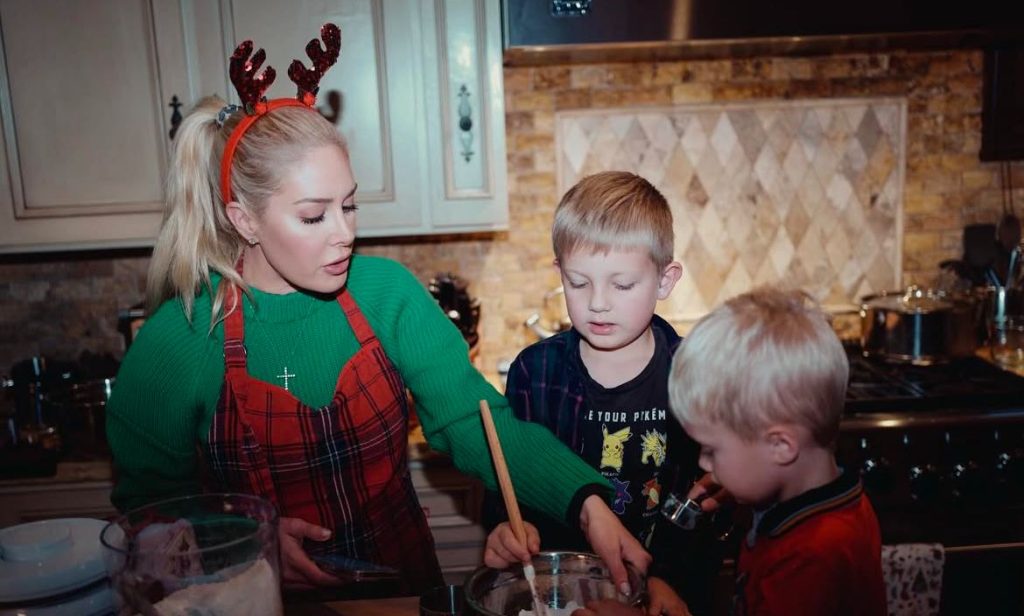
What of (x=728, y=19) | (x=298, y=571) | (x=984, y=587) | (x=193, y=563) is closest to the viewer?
(x=193, y=563)

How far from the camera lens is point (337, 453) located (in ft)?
4.15

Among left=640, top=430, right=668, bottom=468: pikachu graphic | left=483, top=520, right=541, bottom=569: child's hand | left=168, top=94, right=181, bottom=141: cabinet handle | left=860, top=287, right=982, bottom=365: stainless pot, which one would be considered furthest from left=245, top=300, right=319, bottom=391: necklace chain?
left=860, top=287, right=982, bottom=365: stainless pot

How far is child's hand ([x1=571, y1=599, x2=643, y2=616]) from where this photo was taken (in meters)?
0.75

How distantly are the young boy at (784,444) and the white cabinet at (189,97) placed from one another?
1090mm

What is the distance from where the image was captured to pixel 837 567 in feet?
2.69

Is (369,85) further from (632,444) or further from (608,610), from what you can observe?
(608,610)

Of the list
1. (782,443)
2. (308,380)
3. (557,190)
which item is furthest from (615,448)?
(557,190)

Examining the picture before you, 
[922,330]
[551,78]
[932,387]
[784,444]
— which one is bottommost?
[932,387]

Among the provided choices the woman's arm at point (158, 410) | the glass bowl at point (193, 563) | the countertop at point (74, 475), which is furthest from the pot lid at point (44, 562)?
the countertop at point (74, 475)

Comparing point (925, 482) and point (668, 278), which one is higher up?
point (668, 278)

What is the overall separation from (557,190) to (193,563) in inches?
65.5

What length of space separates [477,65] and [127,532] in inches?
52.7

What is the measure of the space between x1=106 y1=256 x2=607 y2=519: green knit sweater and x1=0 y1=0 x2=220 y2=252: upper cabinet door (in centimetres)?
72

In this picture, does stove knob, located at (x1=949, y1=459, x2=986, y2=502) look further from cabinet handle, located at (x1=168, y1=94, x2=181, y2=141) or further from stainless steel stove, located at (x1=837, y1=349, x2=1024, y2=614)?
cabinet handle, located at (x1=168, y1=94, x2=181, y2=141)
